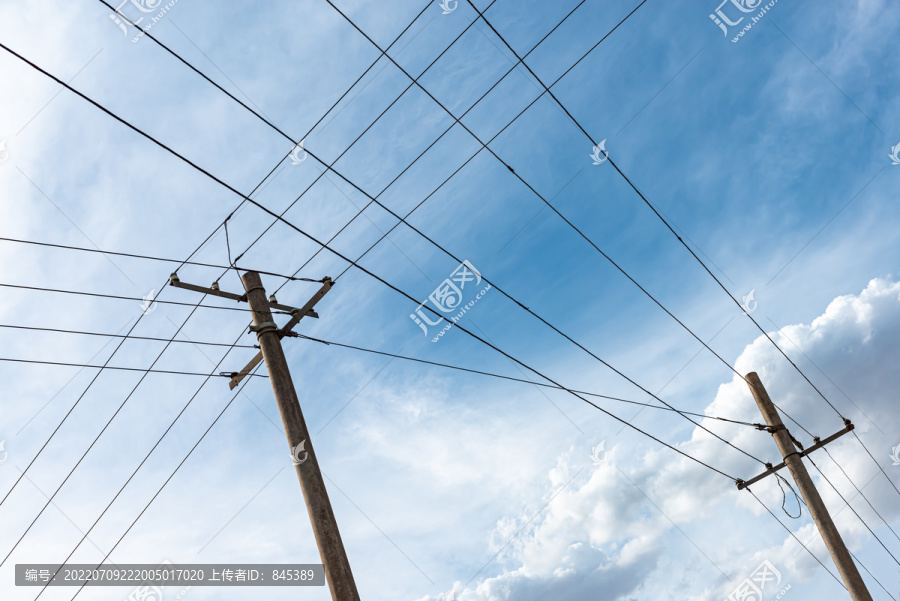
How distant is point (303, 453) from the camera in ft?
24.0

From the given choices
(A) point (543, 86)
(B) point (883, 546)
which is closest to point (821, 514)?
(B) point (883, 546)

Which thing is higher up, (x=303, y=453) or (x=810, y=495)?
(x=303, y=453)

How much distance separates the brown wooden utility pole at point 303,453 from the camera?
21.9 feet

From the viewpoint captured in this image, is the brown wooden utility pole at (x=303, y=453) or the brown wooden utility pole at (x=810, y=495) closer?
the brown wooden utility pole at (x=303, y=453)

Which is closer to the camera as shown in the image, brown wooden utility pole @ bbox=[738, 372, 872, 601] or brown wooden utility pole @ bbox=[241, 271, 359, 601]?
brown wooden utility pole @ bbox=[241, 271, 359, 601]

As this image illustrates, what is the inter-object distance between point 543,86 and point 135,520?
9.46 metres

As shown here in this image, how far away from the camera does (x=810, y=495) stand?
13.1 meters

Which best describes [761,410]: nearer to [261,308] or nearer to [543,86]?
[543,86]

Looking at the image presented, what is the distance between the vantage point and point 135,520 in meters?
10.7

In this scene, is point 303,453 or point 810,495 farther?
point 810,495

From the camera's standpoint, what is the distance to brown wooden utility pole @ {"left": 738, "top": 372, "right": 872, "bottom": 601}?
39.8ft

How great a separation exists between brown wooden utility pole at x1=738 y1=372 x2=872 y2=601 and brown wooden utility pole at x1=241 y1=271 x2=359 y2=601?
34.4 ft

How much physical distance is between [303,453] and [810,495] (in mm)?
11057

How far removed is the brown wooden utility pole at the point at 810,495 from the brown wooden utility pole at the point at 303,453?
412 inches
